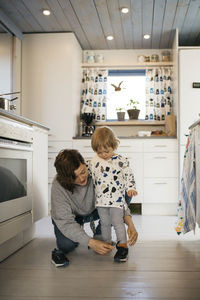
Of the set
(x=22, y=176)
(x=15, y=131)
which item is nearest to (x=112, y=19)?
(x=15, y=131)

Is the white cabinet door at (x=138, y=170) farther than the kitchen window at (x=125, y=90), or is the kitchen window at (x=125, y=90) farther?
the kitchen window at (x=125, y=90)

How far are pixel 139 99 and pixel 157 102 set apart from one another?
297 millimetres

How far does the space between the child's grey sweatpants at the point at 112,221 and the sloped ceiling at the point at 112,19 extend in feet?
7.19

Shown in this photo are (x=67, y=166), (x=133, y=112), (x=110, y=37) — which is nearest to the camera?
(x=67, y=166)

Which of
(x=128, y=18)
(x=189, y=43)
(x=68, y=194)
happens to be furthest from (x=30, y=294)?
(x=189, y=43)

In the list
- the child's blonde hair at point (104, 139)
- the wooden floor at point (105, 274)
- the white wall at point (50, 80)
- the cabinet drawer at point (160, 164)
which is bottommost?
the wooden floor at point (105, 274)

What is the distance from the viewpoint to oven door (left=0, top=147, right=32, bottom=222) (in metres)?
1.93

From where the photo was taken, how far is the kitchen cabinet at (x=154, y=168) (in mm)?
3986

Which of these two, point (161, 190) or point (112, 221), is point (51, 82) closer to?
point (161, 190)

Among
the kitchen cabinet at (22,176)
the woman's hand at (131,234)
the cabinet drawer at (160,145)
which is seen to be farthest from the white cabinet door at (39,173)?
the cabinet drawer at (160,145)

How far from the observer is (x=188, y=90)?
3.95 meters

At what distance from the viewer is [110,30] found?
13.1 feet

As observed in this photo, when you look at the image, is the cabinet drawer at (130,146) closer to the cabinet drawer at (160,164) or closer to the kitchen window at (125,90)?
the cabinet drawer at (160,164)

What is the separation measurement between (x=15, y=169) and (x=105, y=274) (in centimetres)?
87
